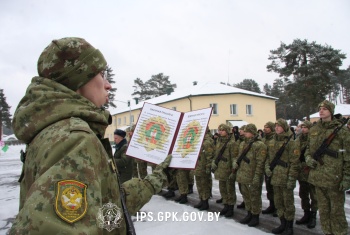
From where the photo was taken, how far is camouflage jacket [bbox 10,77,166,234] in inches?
35.6

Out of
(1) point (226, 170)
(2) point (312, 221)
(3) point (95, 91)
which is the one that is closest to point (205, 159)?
(1) point (226, 170)

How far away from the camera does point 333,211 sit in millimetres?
4277

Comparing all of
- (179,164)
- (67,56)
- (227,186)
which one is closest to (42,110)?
(67,56)

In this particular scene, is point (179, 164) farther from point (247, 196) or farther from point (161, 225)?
point (247, 196)

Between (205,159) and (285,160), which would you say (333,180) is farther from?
(205,159)

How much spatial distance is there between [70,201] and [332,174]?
4.42 meters

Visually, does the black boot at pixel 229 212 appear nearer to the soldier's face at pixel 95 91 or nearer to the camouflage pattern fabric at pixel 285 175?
the camouflage pattern fabric at pixel 285 175

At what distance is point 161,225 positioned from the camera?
547 cm

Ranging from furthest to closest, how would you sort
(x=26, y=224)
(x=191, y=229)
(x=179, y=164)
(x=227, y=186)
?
(x=227, y=186), (x=191, y=229), (x=179, y=164), (x=26, y=224)

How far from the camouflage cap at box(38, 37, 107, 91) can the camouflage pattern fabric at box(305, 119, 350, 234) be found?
167 inches

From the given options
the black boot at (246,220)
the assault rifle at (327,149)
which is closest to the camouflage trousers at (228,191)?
the black boot at (246,220)

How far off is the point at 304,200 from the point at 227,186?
5.50ft

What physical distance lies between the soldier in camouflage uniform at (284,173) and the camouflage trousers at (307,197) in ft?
2.59

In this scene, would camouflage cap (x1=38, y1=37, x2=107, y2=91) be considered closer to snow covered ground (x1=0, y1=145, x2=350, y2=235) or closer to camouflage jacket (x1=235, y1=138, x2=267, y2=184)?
snow covered ground (x1=0, y1=145, x2=350, y2=235)
